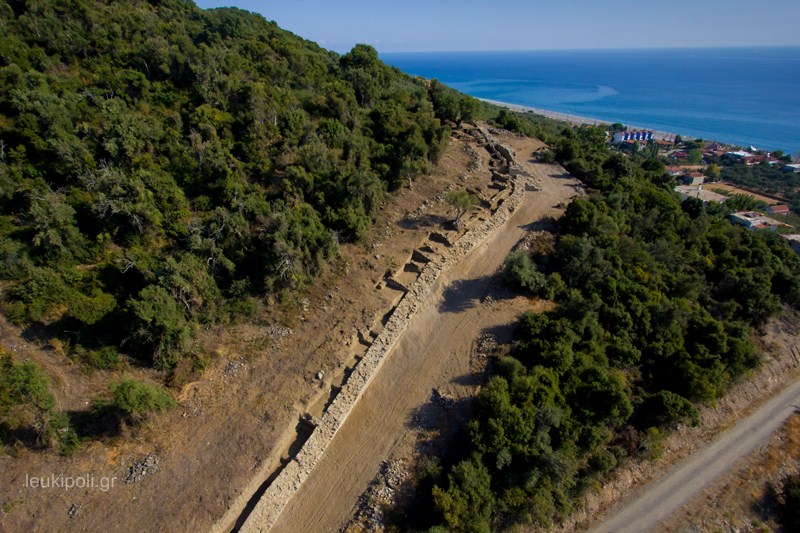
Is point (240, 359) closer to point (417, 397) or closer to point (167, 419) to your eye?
point (167, 419)

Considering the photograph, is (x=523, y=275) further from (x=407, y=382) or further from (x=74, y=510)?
(x=74, y=510)

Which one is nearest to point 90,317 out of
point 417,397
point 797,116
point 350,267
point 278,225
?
point 278,225

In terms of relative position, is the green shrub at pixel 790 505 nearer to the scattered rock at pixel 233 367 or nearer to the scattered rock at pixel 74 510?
the scattered rock at pixel 233 367

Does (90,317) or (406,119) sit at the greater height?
(406,119)

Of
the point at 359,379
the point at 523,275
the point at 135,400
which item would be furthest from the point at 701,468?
the point at 135,400

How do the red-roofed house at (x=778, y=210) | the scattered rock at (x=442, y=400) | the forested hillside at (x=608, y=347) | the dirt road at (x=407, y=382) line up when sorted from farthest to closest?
the red-roofed house at (x=778, y=210)
the scattered rock at (x=442, y=400)
the forested hillside at (x=608, y=347)
the dirt road at (x=407, y=382)

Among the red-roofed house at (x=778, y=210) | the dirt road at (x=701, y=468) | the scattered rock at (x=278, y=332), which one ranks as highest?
the scattered rock at (x=278, y=332)

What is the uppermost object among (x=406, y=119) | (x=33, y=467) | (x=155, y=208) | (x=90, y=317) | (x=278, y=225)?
(x=406, y=119)

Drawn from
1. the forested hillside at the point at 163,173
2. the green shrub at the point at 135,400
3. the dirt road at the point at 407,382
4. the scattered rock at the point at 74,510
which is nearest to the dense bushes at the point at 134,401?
the green shrub at the point at 135,400
